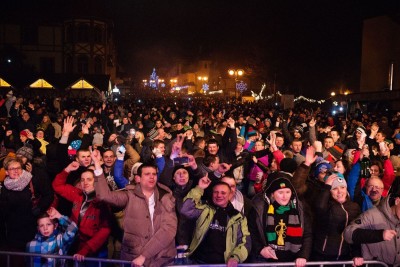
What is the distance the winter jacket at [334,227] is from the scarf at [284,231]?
357mm

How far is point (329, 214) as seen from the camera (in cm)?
473

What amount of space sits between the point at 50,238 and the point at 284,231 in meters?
2.55

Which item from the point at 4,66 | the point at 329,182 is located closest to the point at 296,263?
the point at 329,182

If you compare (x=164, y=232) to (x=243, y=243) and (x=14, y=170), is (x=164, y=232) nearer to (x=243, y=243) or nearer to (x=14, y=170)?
(x=243, y=243)

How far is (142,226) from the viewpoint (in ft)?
14.3

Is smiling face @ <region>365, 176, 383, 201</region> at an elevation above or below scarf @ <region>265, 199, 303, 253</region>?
above

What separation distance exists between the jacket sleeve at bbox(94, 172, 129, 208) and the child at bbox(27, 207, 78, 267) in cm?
73

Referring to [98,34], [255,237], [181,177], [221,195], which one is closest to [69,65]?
[98,34]

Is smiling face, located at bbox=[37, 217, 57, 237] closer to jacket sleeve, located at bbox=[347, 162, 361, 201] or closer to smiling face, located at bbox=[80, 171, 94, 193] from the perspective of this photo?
smiling face, located at bbox=[80, 171, 94, 193]

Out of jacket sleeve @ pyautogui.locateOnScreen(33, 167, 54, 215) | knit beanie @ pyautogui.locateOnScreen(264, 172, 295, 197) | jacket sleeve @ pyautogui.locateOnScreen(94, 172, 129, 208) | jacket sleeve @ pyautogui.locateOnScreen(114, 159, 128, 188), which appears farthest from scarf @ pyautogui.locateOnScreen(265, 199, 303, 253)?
jacket sleeve @ pyautogui.locateOnScreen(33, 167, 54, 215)

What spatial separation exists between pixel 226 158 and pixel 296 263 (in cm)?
477

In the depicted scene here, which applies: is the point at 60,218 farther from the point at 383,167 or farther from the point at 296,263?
the point at 383,167

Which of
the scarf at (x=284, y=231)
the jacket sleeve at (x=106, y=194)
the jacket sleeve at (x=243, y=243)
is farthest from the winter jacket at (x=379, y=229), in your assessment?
the jacket sleeve at (x=106, y=194)

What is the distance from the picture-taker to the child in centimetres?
457
